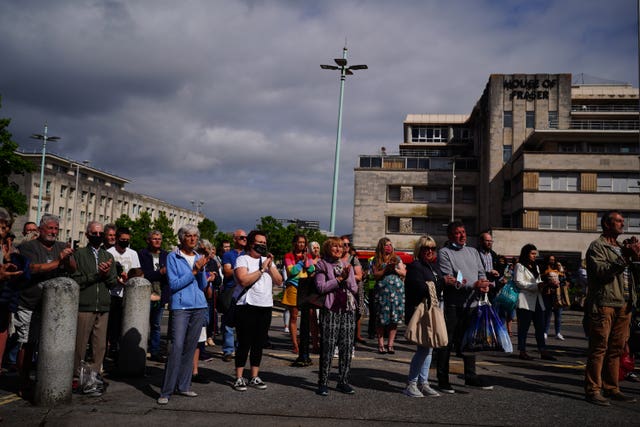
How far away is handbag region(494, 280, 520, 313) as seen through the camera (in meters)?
9.78

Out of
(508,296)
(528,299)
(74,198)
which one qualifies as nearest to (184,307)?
(508,296)

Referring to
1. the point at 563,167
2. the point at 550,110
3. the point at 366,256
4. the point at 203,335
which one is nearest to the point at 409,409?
the point at 203,335

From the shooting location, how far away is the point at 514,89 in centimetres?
5900

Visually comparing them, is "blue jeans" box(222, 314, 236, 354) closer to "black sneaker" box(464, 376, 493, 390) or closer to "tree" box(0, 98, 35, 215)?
"black sneaker" box(464, 376, 493, 390)

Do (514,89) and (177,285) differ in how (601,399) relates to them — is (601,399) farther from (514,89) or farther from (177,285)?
(514,89)

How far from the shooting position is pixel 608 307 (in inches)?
261

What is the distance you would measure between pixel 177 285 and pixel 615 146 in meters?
57.2

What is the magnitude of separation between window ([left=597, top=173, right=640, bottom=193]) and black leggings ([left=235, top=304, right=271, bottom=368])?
A: 50235 millimetres

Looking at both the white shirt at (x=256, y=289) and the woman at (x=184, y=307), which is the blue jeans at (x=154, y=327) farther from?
the white shirt at (x=256, y=289)

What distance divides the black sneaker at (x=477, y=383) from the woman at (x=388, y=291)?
9.48 feet

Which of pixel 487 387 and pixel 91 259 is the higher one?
pixel 91 259

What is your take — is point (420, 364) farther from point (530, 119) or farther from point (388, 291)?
point (530, 119)

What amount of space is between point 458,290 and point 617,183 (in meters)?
49.5

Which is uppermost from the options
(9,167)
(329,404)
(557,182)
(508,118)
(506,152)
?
(508,118)
